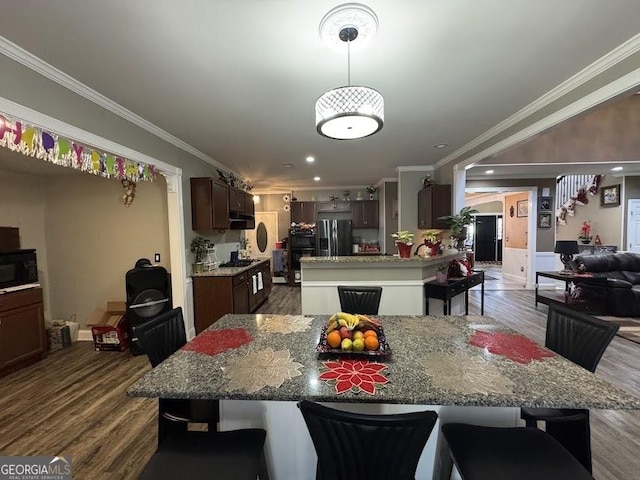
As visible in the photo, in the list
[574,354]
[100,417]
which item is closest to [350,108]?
[574,354]

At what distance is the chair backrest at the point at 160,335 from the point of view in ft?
5.08

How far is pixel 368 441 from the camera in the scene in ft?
2.92

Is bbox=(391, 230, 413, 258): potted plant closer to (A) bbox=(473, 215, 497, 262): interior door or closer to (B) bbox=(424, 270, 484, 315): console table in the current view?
(B) bbox=(424, 270, 484, 315): console table

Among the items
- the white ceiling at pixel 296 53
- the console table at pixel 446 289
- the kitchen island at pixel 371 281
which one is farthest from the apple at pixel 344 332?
the console table at pixel 446 289

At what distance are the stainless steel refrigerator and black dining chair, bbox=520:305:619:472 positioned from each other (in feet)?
16.8

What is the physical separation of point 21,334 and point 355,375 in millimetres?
3839

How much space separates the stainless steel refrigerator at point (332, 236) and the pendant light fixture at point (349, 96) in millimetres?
5049

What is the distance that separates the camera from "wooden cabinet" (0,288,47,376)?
2.92m

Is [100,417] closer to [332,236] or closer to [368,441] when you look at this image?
[368,441]

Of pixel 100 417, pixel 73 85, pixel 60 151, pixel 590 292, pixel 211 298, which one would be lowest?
pixel 100 417

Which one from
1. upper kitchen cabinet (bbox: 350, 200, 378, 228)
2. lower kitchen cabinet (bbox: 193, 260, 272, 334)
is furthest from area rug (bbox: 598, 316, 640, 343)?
lower kitchen cabinet (bbox: 193, 260, 272, 334)

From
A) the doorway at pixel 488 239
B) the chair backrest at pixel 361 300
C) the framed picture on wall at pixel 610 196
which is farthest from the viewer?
the doorway at pixel 488 239

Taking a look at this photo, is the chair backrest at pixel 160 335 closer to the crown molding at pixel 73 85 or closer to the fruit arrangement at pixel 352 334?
the fruit arrangement at pixel 352 334

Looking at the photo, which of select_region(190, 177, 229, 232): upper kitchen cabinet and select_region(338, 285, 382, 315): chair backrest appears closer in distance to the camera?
select_region(338, 285, 382, 315): chair backrest
